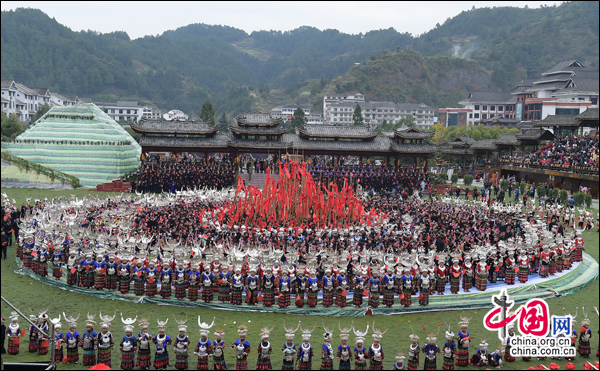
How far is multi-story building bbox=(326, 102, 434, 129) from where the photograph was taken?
9825 cm

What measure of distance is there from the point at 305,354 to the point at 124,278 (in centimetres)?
700

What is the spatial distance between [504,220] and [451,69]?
108 metres

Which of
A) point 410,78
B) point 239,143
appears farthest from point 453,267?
point 410,78

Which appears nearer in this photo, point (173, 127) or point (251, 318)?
point (251, 318)

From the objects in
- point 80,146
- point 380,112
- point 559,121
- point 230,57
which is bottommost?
point 80,146

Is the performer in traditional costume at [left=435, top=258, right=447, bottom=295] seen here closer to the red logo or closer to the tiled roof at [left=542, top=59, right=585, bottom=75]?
the red logo

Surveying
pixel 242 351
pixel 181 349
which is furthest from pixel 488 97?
pixel 181 349

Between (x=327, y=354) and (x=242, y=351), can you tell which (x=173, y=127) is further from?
(x=327, y=354)

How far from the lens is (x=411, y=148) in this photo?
133 ft

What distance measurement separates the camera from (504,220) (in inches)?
911

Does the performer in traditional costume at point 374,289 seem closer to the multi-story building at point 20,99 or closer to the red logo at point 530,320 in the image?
the red logo at point 530,320

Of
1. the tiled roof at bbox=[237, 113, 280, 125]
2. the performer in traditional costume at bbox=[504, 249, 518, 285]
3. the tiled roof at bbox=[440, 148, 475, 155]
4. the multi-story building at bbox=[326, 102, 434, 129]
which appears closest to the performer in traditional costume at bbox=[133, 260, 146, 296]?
the performer in traditional costume at bbox=[504, 249, 518, 285]

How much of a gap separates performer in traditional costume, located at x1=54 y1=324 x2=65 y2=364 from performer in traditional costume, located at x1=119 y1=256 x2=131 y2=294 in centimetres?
406

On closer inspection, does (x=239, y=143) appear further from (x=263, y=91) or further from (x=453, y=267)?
(x=263, y=91)
